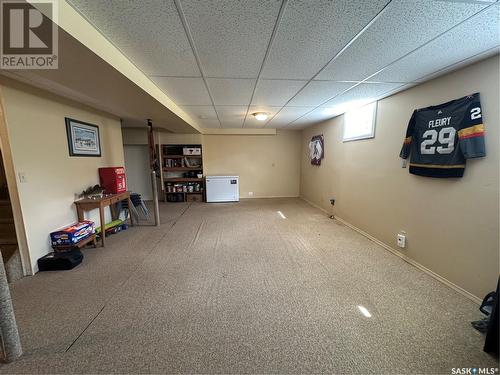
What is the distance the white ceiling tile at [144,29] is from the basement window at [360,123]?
2807 millimetres

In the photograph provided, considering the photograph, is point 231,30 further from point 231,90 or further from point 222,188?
point 222,188

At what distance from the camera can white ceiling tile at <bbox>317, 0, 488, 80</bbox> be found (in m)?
1.19

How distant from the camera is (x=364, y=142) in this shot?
3.36m

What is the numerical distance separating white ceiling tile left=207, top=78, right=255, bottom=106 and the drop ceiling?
0.03 metres

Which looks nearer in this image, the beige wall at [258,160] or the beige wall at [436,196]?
the beige wall at [436,196]

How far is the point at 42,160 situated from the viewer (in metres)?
2.52

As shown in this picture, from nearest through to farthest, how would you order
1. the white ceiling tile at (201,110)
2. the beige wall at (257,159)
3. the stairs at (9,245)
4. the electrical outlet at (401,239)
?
the stairs at (9,245) < the electrical outlet at (401,239) < the white ceiling tile at (201,110) < the beige wall at (257,159)

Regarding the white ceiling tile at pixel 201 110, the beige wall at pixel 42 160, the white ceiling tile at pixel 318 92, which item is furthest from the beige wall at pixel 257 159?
the beige wall at pixel 42 160

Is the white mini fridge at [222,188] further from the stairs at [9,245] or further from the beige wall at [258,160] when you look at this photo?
the stairs at [9,245]

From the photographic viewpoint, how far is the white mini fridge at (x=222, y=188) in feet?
20.0

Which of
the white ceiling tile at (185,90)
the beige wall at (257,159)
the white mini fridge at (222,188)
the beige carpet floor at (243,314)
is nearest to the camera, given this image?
the beige carpet floor at (243,314)

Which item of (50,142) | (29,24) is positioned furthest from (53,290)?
(29,24)

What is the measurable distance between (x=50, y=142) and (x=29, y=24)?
6.38 ft

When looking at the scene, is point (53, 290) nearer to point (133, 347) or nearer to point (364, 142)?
point (133, 347)
